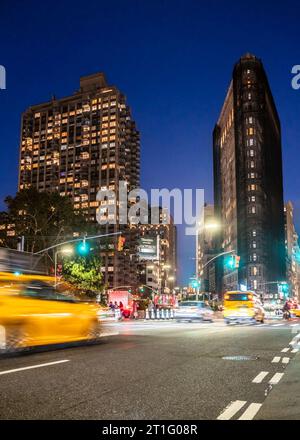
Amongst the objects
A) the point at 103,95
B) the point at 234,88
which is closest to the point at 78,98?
the point at 103,95

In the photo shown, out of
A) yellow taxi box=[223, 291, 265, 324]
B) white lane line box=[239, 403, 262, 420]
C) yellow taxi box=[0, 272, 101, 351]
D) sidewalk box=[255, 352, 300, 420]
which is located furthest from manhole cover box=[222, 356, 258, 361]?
yellow taxi box=[223, 291, 265, 324]

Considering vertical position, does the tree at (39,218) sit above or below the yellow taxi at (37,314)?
above

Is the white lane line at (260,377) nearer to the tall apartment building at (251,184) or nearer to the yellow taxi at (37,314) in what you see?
the yellow taxi at (37,314)

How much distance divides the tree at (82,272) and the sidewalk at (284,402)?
4899 centimetres

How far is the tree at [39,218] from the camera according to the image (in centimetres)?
5290

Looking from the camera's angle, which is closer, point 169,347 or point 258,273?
point 169,347

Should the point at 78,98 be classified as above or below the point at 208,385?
above

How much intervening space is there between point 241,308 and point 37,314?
733 inches

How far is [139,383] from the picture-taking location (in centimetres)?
727

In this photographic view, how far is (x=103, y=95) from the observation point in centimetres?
18700

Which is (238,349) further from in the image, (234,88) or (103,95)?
(103,95)

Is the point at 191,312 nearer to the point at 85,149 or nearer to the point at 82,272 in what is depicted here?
the point at 82,272

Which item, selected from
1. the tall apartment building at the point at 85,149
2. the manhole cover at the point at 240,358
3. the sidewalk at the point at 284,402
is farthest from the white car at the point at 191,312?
the tall apartment building at the point at 85,149
